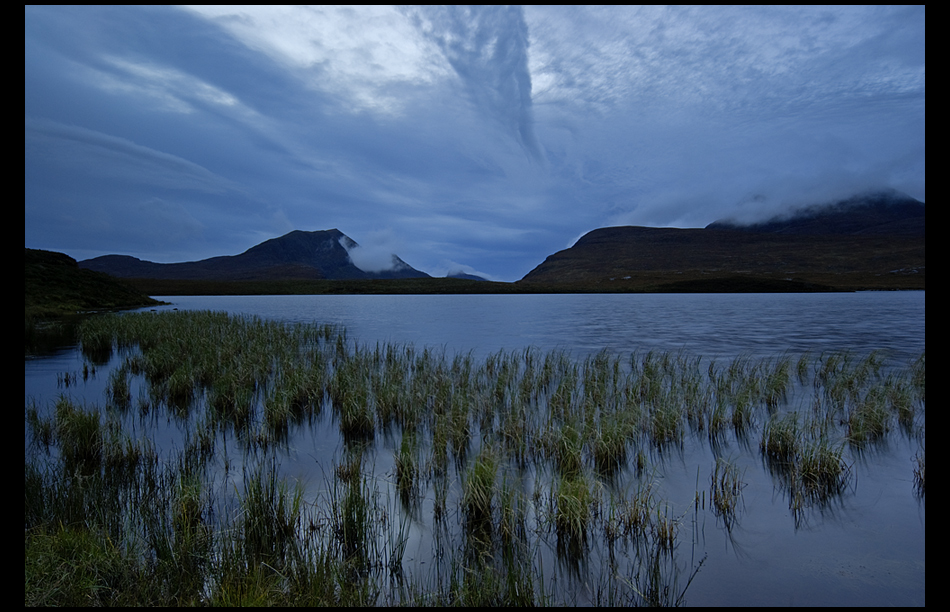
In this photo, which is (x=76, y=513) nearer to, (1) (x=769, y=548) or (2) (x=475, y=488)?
(2) (x=475, y=488)

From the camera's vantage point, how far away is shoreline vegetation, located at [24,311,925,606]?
474cm

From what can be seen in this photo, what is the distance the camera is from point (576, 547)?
19.3 ft

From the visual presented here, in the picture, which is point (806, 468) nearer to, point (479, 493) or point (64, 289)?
point (479, 493)

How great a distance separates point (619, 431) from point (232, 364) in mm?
14321

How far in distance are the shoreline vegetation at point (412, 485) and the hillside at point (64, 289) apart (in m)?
45.8

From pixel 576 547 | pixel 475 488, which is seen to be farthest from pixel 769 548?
pixel 475 488

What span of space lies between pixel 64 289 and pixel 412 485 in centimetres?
6657

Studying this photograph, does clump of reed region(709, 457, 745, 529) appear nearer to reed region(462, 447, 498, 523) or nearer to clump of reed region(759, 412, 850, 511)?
clump of reed region(759, 412, 850, 511)

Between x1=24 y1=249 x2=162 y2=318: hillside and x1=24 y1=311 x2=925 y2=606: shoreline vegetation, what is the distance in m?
45.8

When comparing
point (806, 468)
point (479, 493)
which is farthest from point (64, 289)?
point (806, 468)

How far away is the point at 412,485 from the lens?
7715mm

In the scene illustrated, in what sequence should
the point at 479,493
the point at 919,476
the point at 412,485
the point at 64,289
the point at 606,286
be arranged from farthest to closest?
1. the point at 606,286
2. the point at 64,289
3. the point at 919,476
4. the point at 412,485
5. the point at 479,493

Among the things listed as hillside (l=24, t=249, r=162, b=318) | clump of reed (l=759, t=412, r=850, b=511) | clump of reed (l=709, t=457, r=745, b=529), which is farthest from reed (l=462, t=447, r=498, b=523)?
hillside (l=24, t=249, r=162, b=318)

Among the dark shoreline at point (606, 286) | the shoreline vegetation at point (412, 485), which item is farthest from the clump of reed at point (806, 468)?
the dark shoreline at point (606, 286)
